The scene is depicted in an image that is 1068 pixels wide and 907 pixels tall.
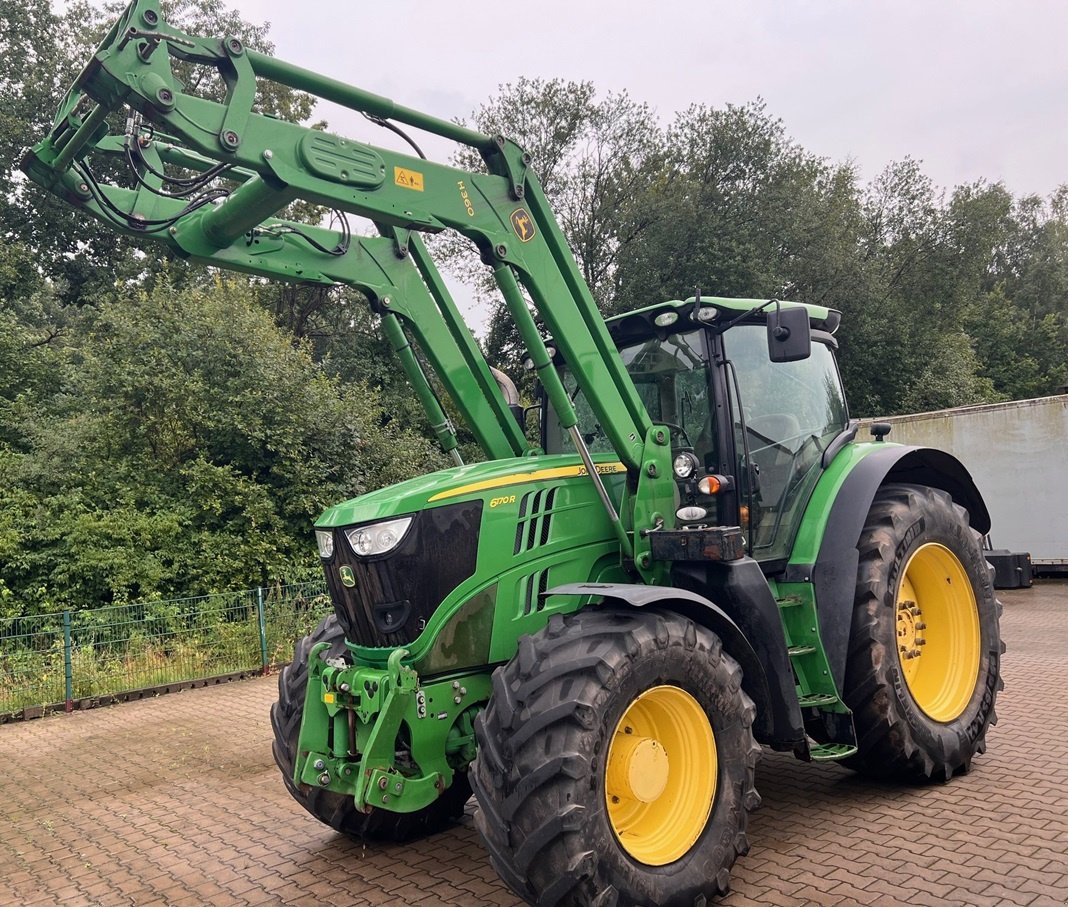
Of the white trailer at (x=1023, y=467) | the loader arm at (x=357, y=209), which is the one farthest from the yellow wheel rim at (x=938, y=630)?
the white trailer at (x=1023, y=467)

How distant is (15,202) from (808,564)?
84.4ft

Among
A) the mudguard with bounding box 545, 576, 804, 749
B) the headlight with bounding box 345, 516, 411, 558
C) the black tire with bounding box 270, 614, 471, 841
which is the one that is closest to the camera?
the headlight with bounding box 345, 516, 411, 558

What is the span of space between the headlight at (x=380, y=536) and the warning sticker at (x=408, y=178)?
1.42m

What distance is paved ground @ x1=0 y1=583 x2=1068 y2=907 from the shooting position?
3.55 meters

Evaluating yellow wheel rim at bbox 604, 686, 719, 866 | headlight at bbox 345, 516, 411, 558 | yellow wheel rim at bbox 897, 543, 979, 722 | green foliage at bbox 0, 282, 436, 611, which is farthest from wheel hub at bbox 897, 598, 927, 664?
green foliage at bbox 0, 282, 436, 611

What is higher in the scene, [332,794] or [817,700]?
[817,700]

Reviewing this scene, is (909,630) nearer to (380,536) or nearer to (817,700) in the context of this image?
(817,700)

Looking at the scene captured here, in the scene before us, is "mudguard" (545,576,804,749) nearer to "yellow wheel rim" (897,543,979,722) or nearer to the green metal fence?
"yellow wheel rim" (897,543,979,722)

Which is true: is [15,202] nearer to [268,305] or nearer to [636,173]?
[268,305]

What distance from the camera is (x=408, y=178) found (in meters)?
3.59

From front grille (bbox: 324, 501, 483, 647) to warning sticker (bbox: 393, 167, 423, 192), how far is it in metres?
1.38

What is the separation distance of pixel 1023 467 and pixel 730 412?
10.3m

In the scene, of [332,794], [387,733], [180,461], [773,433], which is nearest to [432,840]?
[332,794]

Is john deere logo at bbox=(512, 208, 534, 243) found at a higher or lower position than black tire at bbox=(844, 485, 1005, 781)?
higher
